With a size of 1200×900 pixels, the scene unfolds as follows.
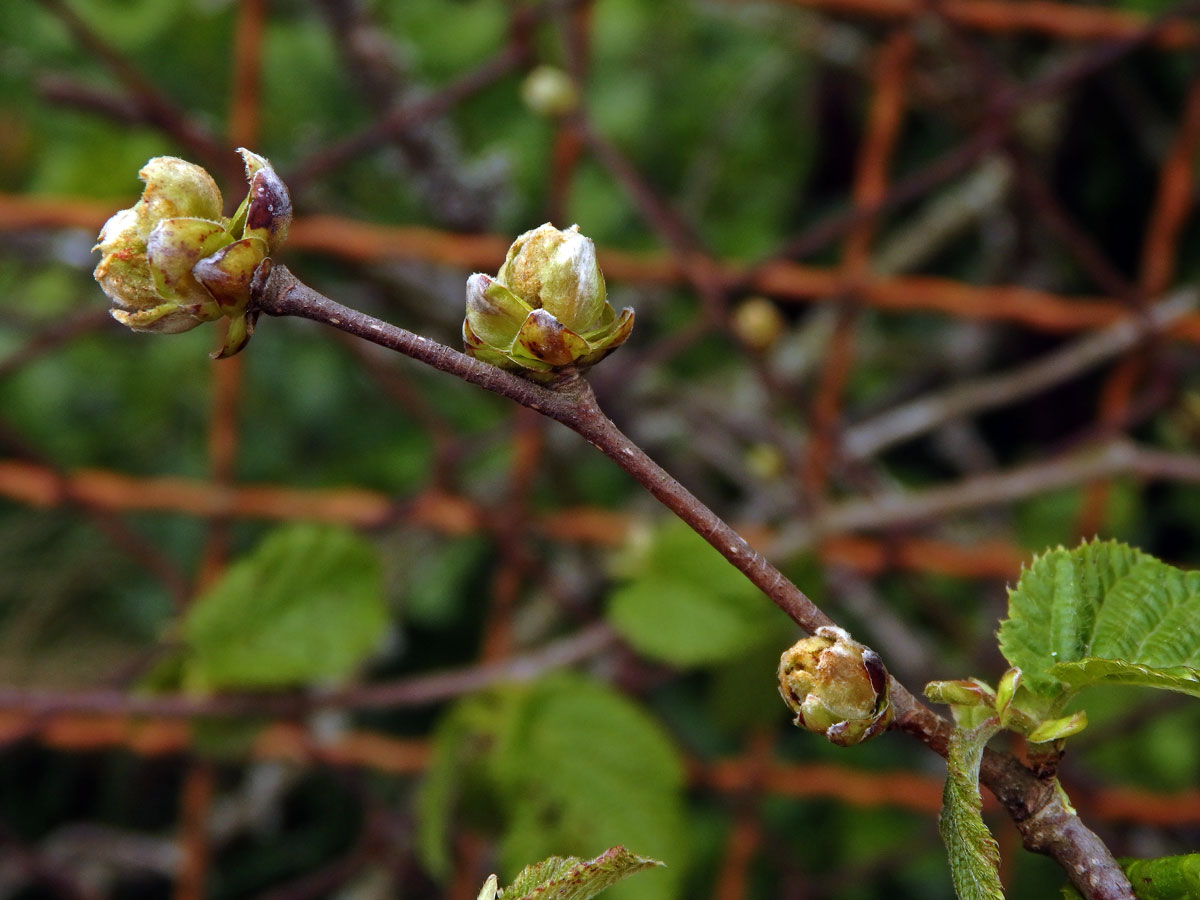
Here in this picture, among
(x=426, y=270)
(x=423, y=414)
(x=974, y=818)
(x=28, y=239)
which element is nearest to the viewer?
(x=974, y=818)

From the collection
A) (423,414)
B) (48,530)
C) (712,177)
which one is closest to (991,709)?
(423,414)

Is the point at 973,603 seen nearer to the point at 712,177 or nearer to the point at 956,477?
the point at 956,477

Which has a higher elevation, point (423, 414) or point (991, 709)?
point (423, 414)

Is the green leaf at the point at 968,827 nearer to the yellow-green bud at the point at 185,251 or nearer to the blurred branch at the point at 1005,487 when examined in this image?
the yellow-green bud at the point at 185,251

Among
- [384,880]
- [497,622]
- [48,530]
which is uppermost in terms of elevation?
[48,530]

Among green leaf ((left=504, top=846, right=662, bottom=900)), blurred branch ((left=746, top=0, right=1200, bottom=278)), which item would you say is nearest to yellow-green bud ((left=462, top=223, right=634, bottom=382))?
green leaf ((left=504, top=846, right=662, bottom=900))

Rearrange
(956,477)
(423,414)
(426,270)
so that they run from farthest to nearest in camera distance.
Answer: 1. (956,477)
2. (426,270)
3. (423,414)

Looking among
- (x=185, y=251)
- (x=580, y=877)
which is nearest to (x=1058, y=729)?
(x=580, y=877)

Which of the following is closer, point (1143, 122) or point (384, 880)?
point (384, 880)
